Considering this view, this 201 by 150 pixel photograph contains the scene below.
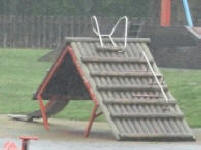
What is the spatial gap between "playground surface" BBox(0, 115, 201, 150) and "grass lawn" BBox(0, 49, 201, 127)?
1.44 metres

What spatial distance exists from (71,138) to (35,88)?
23.5 ft

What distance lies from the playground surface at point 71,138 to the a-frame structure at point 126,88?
0.24m

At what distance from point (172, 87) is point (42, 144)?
24.0 feet

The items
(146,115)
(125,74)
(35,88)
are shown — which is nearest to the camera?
(146,115)

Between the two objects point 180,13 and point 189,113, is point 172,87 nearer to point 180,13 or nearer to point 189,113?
point 189,113

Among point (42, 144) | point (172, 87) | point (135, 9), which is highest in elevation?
point (42, 144)

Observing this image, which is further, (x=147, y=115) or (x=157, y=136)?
(x=147, y=115)

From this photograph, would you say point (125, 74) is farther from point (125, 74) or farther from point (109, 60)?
point (109, 60)

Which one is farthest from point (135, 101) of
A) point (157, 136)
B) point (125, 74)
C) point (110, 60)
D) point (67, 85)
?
point (67, 85)

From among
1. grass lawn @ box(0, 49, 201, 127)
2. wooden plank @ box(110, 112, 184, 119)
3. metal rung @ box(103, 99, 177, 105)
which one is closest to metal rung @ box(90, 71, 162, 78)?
metal rung @ box(103, 99, 177, 105)

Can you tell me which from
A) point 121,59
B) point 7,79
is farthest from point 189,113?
point 7,79

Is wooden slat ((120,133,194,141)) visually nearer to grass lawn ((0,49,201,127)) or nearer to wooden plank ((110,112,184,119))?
wooden plank ((110,112,184,119))

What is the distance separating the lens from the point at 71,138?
1298 cm

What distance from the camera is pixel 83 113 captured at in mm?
16641
